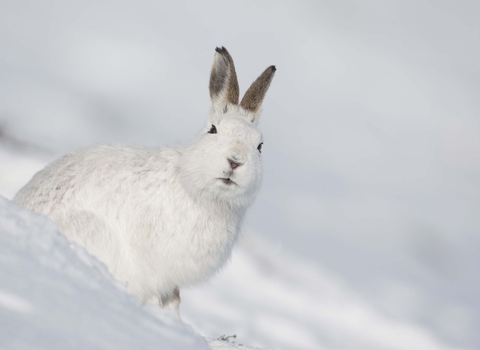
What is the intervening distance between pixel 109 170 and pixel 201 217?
1.13m

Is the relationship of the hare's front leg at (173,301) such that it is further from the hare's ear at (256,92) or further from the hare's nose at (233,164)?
the hare's ear at (256,92)

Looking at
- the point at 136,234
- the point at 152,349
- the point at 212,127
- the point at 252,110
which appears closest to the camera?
the point at 152,349

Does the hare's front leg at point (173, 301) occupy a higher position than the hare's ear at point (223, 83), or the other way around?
the hare's ear at point (223, 83)

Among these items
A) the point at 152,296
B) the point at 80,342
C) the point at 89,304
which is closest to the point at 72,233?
the point at 152,296

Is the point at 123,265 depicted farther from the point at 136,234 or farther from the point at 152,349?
the point at 152,349

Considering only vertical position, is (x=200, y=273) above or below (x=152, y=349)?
above

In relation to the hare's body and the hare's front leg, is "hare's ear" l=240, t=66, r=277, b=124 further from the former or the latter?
Answer: the hare's front leg

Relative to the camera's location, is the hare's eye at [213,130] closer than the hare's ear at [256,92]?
Yes

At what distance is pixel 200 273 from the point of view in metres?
5.66

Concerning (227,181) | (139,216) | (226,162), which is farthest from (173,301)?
(226,162)

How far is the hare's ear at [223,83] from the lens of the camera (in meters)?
5.91

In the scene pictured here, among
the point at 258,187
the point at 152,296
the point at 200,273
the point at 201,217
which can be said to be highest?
the point at 258,187

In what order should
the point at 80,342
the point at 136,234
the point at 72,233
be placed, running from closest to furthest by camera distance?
the point at 80,342
the point at 72,233
the point at 136,234

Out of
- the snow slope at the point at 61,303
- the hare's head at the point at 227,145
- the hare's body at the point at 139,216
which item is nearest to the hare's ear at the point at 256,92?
the hare's head at the point at 227,145
